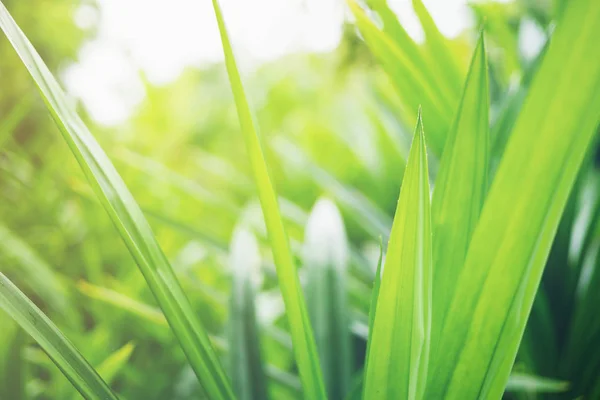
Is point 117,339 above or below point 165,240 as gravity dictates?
below

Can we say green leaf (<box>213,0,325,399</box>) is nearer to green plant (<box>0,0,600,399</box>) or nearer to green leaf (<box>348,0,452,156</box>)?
green plant (<box>0,0,600,399</box>)

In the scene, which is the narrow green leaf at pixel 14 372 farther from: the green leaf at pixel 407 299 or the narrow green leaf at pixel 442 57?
the narrow green leaf at pixel 442 57

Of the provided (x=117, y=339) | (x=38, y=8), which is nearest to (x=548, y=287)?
(x=117, y=339)

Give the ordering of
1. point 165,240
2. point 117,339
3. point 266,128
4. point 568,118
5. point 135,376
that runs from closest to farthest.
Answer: point 568,118
point 135,376
point 117,339
point 165,240
point 266,128

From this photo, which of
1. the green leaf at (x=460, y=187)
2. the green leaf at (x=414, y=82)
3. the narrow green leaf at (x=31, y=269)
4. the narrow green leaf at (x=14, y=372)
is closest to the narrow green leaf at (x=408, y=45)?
the green leaf at (x=414, y=82)

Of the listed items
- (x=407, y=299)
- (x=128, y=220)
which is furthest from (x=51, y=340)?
(x=407, y=299)

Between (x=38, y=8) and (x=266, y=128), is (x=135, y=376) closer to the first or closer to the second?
(x=266, y=128)

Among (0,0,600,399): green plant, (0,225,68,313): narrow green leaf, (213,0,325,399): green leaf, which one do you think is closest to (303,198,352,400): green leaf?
(0,0,600,399): green plant
